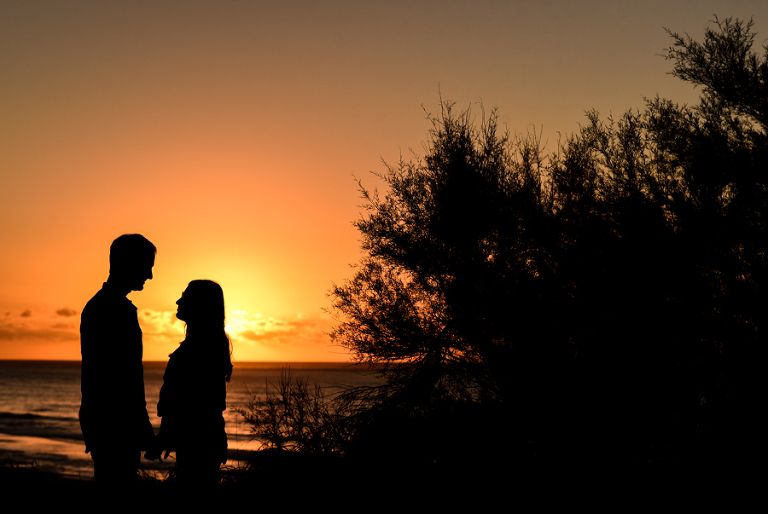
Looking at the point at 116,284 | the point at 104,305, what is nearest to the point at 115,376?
the point at 104,305

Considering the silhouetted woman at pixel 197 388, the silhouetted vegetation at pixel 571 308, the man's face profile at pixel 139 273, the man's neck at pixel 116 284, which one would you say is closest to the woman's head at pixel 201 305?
the silhouetted woman at pixel 197 388

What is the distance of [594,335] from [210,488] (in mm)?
8068

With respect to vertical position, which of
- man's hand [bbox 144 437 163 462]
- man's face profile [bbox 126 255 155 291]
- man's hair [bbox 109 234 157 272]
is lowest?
man's hand [bbox 144 437 163 462]

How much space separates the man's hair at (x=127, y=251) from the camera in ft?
9.89

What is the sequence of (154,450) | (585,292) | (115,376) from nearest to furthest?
(115,376), (154,450), (585,292)

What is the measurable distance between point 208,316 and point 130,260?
566 mm

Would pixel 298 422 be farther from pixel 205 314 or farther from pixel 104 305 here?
pixel 104 305

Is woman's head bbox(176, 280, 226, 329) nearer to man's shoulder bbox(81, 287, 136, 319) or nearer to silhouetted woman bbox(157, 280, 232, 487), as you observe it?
silhouetted woman bbox(157, 280, 232, 487)

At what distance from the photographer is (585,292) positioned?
33.0 ft

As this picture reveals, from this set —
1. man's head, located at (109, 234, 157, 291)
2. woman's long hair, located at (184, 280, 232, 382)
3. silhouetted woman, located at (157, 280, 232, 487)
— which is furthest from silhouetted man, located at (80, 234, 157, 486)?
woman's long hair, located at (184, 280, 232, 382)

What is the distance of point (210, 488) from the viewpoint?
3.36 metres

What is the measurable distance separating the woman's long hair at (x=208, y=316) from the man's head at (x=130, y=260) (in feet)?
1.05

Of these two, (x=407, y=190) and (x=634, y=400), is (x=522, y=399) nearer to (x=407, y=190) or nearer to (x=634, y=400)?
(x=634, y=400)

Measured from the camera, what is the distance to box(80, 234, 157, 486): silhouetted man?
2.92 meters
